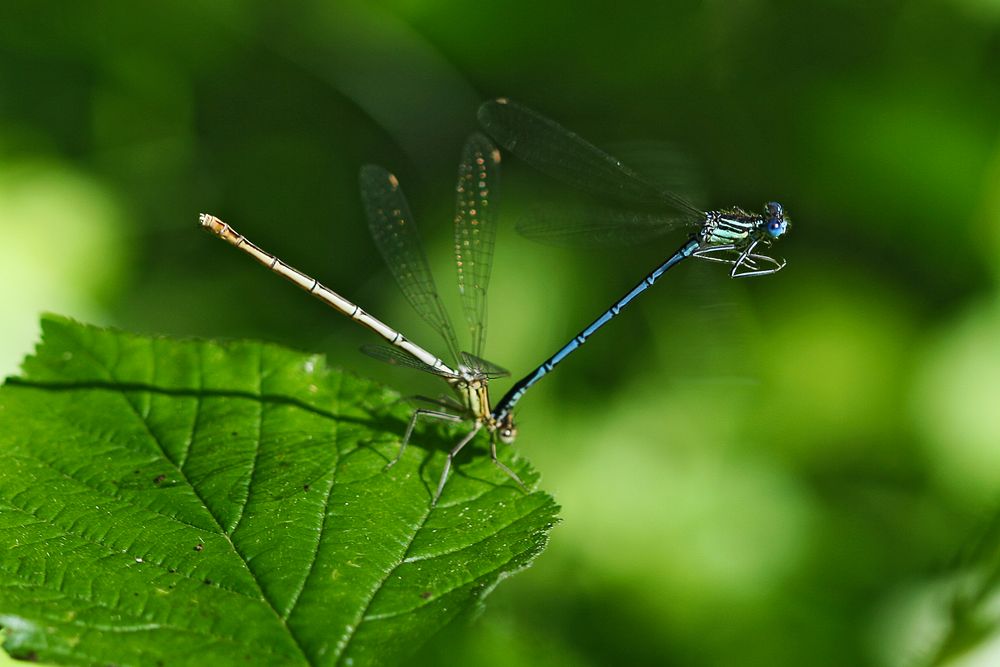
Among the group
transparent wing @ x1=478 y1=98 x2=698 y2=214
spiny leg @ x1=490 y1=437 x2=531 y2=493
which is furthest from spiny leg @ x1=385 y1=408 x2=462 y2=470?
transparent wing @ x1=478 y1=98 x2=698 y2=214

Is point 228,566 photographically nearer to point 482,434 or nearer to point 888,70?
point 482,434

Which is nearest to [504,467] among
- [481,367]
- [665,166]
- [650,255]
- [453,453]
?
[453,453]

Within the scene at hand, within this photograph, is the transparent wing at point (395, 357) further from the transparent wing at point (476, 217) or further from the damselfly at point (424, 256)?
the transparent wing at point (476, 217)

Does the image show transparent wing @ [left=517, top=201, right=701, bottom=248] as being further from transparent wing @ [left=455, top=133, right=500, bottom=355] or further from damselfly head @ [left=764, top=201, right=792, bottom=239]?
damselfly head @ [left=764, top=201, right=792, bottom=239]

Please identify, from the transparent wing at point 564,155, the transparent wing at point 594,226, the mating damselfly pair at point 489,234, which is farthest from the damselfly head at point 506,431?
the transparent wing at point 564,155

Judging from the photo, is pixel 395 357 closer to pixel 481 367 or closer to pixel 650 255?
pixel 481 367
